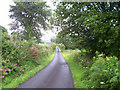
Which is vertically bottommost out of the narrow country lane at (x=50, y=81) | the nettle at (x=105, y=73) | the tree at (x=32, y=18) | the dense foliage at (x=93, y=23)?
the narrow country lane at (x=50, y=81)

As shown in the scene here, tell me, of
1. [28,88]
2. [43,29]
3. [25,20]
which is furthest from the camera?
[43,29]

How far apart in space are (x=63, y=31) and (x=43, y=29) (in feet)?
32.7

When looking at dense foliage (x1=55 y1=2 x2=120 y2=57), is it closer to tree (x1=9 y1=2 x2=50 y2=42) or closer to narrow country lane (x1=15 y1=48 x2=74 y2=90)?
narrow country lane (x1=15 y1=48 x2=74 y2=90)

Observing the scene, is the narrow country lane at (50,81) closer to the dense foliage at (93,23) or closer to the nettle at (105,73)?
the nettle at (105,73)

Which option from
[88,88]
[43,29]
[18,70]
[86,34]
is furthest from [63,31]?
[43,29]

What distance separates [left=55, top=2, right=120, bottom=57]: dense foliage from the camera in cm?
441

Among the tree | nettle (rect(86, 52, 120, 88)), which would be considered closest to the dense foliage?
nettle (rect(86, 52, 120, 88))

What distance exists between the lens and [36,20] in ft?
56.1

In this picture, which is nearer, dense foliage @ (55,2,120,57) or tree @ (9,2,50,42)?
dense foliage @ (55,2,120,57)

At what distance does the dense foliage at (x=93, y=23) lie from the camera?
4.41m

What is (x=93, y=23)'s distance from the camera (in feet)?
17.2

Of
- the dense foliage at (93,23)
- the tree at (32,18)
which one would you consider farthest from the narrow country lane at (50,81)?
the tree at (32,18)

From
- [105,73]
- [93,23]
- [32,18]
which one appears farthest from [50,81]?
[32,18]

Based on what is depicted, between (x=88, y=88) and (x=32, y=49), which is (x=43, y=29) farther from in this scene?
(x=88, y=88)
